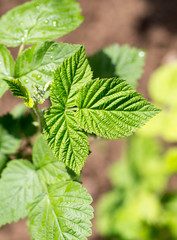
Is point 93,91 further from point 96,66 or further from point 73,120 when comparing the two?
point 96,66

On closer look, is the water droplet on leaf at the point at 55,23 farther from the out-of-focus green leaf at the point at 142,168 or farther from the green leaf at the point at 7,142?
the out-of-focus green leaf at the point at 142,168

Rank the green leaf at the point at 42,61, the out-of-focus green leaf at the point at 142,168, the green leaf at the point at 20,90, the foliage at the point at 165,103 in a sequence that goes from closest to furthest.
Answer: the green leaf at the point at 20,90
the green leaf at the point at 42,61
the foliage at the point at 165,103
the out-of-focus green leaf at the point at 142,168

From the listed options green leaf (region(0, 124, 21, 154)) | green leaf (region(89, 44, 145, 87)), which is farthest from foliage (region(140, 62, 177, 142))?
green leaf (region(0, 124, 21, 154))

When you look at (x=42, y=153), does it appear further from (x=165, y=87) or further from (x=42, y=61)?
(x=165, y=87)

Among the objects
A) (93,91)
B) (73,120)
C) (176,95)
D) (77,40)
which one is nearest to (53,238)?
(73,120)

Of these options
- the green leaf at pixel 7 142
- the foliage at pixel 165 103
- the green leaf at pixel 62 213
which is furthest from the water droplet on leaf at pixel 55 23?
the foliage at pixel 165 103

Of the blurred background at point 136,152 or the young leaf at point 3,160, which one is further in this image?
the blurred background at point 136,152
